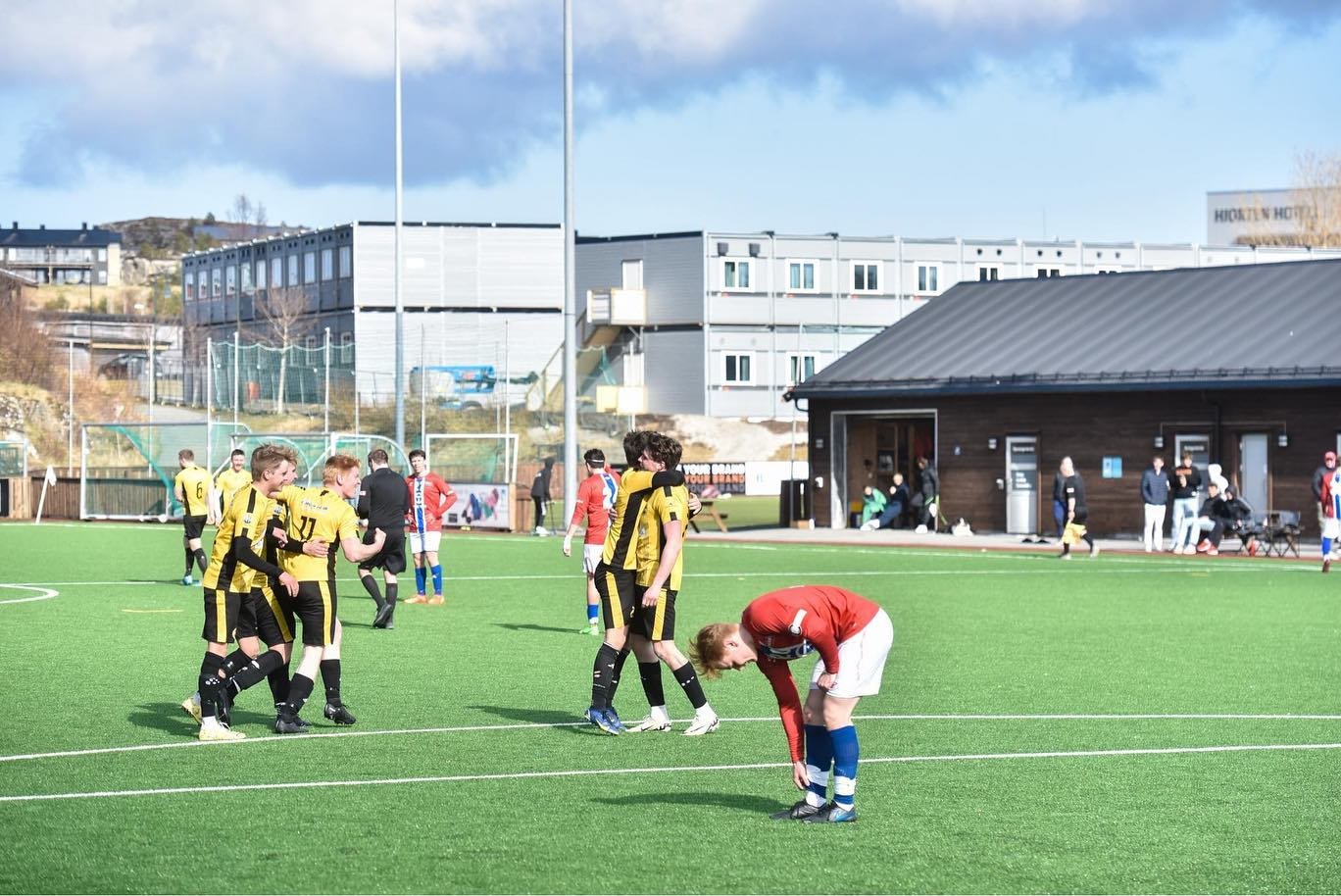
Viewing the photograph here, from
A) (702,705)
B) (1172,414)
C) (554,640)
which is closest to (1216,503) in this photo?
(1172,414)

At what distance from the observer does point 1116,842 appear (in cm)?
836

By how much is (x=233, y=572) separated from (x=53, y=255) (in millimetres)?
188270

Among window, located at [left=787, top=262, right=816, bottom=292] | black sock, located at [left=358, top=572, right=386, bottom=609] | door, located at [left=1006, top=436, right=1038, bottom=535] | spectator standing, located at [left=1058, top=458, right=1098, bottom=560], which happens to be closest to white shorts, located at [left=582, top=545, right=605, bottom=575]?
black sock, located at [left=358, top=572, right=386, bottom=609]

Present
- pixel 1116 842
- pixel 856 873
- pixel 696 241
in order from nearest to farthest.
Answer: pixel 856 873
pixel 1116 842
pixel 696 241

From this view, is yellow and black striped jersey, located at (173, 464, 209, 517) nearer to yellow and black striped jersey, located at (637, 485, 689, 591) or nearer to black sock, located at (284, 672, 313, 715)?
black sock, located at (284, 672, 313, 715)

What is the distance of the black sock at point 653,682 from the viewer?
11945 mm

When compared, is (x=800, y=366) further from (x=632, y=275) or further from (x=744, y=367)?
(x=632, y=275)

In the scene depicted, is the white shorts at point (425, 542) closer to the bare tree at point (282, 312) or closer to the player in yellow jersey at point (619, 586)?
the player in yellow jersey at point (619, 586)

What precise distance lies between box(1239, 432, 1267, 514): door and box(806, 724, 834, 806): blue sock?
30.0 m

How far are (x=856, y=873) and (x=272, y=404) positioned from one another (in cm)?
4713

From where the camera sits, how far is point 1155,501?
34656 millimetres

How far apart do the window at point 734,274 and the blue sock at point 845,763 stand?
6614cm

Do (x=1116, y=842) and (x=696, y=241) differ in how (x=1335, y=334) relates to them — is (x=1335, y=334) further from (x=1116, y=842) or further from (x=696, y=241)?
(x=696, y=241)

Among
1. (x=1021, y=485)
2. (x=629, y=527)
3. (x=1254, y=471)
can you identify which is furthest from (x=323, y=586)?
(x=1021, y=485)
